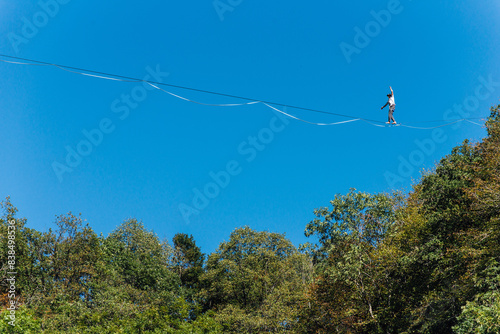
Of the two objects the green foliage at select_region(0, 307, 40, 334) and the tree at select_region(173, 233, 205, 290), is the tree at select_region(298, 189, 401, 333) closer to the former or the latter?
the green foliage at select_region(0, 307, 40, 334)

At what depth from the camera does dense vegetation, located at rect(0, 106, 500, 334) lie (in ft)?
58.2

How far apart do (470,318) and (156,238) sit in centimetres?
4489

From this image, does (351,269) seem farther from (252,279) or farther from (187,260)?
(187,260)

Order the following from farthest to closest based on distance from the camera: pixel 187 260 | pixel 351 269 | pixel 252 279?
pixel 187 260, pixel 252 279, pixel 351 269

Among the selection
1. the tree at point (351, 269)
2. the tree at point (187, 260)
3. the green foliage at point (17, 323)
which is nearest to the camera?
the green foliage at point (17, 323)

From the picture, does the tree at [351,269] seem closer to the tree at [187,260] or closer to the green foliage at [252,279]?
the green foliage at [252,279]

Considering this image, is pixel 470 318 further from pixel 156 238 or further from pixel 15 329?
pixel 156 238

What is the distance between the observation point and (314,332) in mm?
25203

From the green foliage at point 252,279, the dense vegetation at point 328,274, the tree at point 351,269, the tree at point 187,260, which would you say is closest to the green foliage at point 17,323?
the dense vegetation at point 328,274

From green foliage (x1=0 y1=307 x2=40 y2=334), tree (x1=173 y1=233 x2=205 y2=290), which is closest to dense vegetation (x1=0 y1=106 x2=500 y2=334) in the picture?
green foliage (x1=0 y1=307 x2=40 y2=334)

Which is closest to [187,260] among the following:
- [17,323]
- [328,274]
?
[328,274]

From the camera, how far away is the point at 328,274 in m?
23.7

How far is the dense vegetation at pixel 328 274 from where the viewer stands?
17750 millimetres

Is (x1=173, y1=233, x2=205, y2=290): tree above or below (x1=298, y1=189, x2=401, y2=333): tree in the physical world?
above
